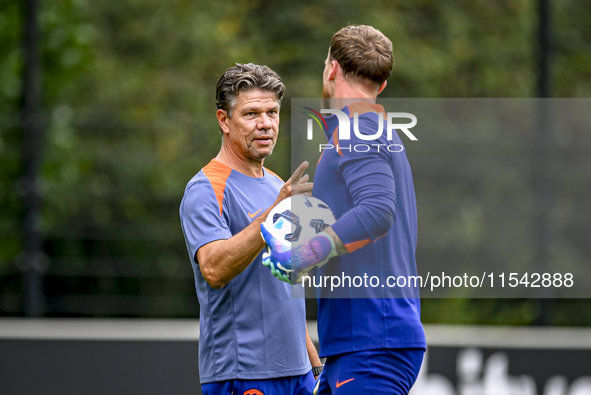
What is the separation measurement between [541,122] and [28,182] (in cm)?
395

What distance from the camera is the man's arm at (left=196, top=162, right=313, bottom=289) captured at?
6.95ft

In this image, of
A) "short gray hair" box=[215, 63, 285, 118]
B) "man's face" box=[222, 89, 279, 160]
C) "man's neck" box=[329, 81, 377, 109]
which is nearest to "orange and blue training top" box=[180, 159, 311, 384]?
"man's face" box=[222, 89, 279, 160]

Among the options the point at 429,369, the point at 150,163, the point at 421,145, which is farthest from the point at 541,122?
the point at 150,163

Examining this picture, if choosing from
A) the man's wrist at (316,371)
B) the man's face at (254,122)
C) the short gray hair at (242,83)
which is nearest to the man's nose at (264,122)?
the man's face at (254,122)

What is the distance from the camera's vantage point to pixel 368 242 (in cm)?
196

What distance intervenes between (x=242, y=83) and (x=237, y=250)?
672 millimetres

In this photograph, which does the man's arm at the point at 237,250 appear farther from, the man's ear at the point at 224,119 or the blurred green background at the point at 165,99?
the blurred green background at the point at 165,99

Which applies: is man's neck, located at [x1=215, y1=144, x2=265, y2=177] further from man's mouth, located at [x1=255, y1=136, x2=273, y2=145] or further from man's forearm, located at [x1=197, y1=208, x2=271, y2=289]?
man's forearm, located at [x1=197, y1=208, x2=271, y2=289]

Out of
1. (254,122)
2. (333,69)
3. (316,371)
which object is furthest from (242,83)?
(316,371)

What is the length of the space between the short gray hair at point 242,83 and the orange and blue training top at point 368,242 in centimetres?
51

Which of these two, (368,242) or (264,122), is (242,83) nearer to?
(264,122)

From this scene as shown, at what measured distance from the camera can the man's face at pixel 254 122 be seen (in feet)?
8.11

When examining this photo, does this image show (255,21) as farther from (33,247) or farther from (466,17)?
(33,247)

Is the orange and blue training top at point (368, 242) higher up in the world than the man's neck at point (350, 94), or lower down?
lower down
